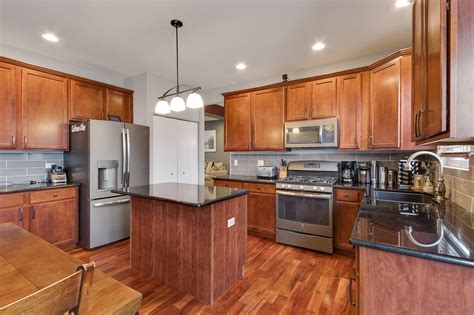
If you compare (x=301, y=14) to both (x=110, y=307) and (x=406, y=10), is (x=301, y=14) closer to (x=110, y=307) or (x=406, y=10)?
(x=406, y=10)

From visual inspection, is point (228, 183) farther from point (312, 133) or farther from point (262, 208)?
point (312, 133)

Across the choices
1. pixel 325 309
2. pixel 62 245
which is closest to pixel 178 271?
pixel 325 309

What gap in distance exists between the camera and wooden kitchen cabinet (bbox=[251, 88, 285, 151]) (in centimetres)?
362

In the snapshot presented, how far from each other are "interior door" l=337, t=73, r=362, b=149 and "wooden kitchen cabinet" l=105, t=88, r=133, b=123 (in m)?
3.41

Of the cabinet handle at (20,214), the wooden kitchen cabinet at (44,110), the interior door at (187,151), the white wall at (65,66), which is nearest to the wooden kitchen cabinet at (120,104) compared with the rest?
the white wall at (65,66)

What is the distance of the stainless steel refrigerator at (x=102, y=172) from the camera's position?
3053mm

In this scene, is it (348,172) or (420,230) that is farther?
(348,172)

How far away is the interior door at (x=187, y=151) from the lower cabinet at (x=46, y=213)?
180 cm

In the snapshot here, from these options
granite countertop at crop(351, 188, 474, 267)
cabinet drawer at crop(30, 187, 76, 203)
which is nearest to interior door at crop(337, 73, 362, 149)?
granite countertop at crop(351, 188, 474, 267)

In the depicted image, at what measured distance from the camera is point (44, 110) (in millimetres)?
3055

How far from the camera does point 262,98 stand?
3.77m

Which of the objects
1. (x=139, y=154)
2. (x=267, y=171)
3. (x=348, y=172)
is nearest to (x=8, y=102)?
(x=139, y=154)

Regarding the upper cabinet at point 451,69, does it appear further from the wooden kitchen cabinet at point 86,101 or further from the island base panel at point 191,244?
the wooden kitchen cabinet at point 86,101

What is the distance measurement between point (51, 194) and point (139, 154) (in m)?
1.19
